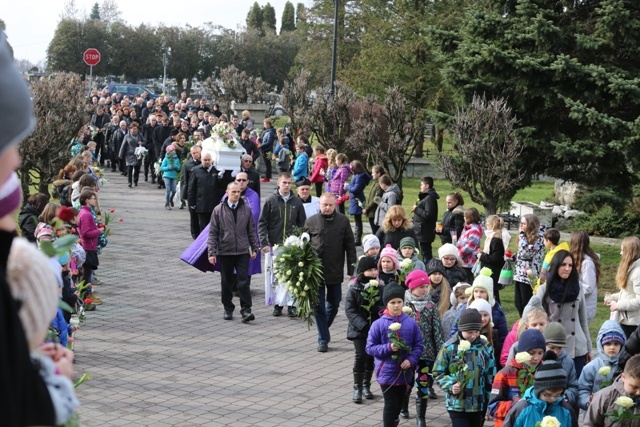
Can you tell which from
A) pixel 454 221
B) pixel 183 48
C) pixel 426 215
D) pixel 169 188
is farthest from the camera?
pixel 183 48

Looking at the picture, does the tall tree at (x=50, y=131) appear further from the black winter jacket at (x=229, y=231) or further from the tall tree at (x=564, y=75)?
the tall tree at (x=564, y=75)

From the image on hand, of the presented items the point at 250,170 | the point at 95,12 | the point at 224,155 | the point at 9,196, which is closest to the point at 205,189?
the point at 224,155

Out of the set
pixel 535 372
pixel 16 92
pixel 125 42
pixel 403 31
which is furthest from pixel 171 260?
pixel 125 42

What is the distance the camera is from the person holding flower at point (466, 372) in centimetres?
881

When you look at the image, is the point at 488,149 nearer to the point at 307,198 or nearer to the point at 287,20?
the point at 307,198

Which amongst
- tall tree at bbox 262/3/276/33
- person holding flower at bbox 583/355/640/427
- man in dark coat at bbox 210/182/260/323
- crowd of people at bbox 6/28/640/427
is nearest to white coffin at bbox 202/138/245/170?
crowd of people at bbox 6/28/640/427

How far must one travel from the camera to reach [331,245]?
43.7ft

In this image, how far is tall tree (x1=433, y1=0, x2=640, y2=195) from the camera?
1853 centimetres

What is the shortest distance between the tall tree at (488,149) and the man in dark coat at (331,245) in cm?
515

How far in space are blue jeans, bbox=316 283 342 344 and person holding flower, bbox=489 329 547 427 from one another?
4.53 meters

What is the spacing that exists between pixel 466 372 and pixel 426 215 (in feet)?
28.7

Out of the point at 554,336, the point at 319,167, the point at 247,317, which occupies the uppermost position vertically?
the point at 319,167

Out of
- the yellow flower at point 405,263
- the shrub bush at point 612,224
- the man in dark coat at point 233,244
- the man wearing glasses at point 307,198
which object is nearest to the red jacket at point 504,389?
the yellow flower at point 405,263

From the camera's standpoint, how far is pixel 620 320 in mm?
11156
